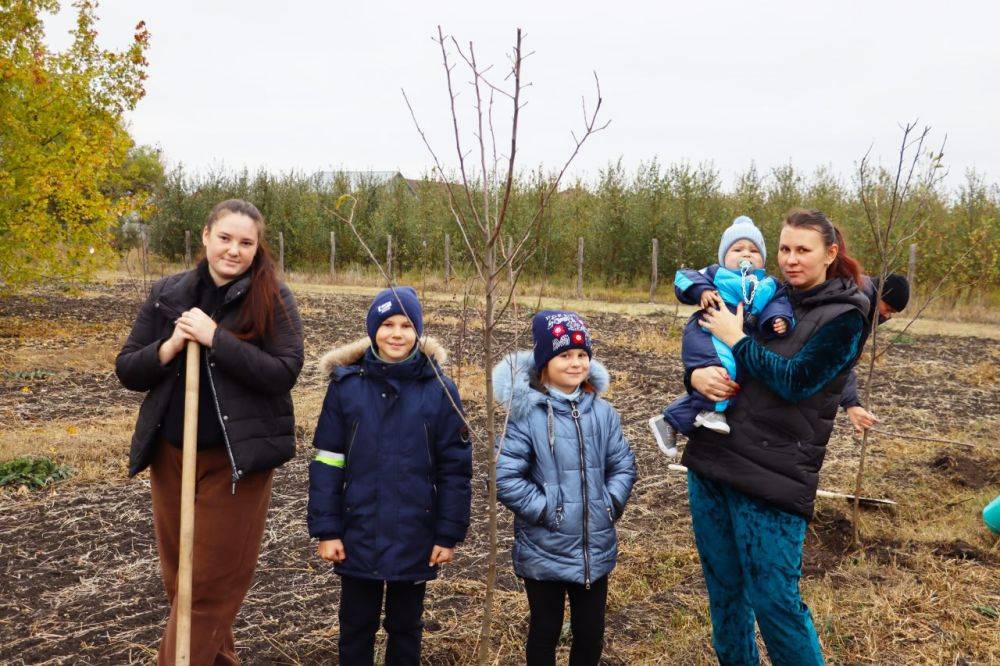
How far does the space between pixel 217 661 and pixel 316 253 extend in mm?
26776

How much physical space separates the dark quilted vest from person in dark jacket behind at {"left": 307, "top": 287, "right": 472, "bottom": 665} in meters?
0.89

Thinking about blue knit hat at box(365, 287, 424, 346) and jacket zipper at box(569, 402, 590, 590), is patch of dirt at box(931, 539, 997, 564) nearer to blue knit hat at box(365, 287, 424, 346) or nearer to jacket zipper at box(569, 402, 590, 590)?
jacket zipper at box(569, 402, 590, 590)

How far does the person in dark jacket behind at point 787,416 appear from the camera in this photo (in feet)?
7.09

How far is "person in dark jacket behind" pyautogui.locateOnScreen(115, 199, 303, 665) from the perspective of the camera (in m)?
2.27

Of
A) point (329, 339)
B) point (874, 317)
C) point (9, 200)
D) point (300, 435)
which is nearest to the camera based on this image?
point (874, 317)

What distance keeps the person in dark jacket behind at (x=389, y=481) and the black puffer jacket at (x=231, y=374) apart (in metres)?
0.16

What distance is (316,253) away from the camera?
28.2 meters

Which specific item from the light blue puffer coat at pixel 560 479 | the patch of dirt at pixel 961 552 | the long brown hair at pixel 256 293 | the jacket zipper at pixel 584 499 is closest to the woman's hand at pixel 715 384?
the light blue puffer coat at pixel 560 479

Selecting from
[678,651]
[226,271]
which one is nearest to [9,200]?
[226,271]

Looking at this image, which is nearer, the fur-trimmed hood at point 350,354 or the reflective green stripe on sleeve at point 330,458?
the reflective green stripe on sleeve at point 330,458

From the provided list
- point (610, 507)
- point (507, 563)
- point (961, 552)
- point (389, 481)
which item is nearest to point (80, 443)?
point (507, 563)

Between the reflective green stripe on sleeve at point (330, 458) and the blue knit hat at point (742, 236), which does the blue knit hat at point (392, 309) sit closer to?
the reflective green stripe on sleeve at point (330, 458)

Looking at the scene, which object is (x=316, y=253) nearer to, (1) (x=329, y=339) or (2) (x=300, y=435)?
(1) (x=329, y=339)

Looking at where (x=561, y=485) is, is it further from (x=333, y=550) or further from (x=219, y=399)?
(x=219, y=399)
